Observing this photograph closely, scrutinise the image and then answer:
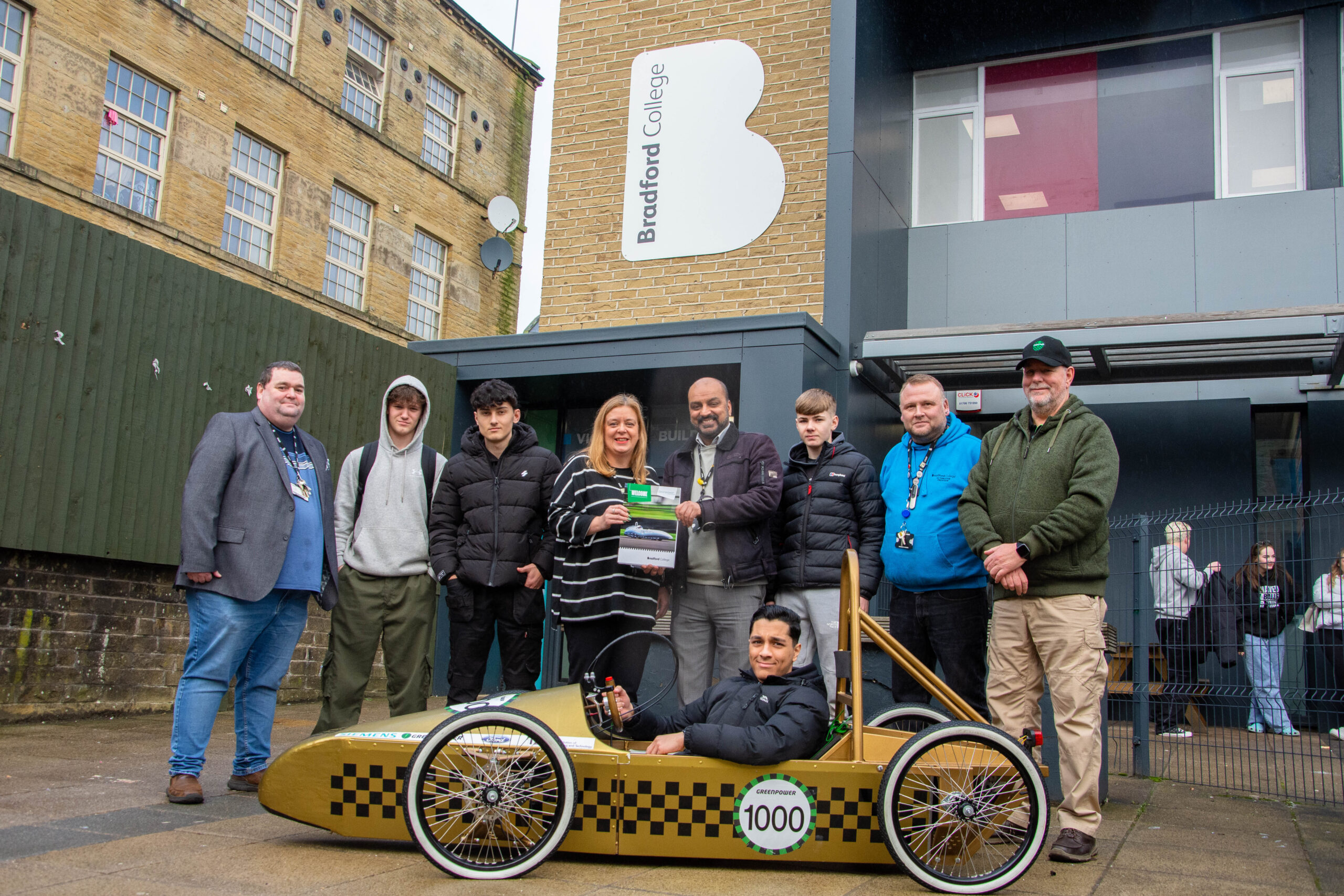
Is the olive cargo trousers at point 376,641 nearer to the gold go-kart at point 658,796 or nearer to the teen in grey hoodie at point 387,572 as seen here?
the teen in grey hoodie at point 387,572

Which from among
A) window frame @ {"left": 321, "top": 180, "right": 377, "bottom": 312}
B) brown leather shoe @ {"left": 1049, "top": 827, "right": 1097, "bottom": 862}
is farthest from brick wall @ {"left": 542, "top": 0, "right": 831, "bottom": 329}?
window frame @ {"left": 321, "top": 180, "right": 377, "bottom": 312}

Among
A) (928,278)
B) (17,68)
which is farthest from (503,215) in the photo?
(928,278)

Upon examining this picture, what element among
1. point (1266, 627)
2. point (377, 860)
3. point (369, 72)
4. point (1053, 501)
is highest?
point (369, 72)

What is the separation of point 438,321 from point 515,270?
3.45 metres

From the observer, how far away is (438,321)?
79.8ft

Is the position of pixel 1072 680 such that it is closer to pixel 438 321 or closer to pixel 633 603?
pixel 633 603

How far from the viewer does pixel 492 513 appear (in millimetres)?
4957

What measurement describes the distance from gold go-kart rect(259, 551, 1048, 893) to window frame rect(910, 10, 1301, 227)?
7.90 metres

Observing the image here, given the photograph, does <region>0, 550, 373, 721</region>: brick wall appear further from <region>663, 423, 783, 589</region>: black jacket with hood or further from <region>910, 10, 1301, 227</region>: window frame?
<region>910, 10, 1301, 227</region>: window frame

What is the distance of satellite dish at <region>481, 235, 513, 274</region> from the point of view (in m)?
→ 17.6

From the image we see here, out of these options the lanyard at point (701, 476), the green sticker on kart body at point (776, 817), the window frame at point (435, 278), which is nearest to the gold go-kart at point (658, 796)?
the green sticker on kart body at point (776, 817)

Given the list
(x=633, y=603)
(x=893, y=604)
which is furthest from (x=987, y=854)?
(x=633, y=603)

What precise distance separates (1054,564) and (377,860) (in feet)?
9.05

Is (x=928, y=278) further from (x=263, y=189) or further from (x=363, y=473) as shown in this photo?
(x=263, y=189)
